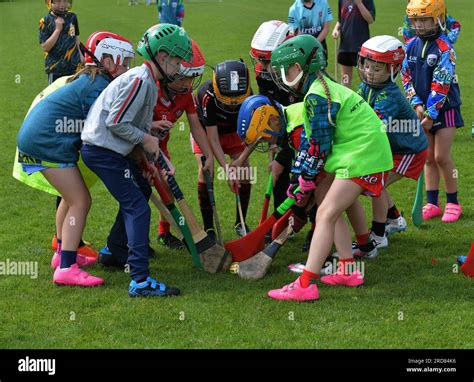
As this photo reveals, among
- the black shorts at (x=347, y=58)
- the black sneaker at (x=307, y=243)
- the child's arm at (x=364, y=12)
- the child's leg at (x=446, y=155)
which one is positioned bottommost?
the black sneaker at (x=307, y=243)

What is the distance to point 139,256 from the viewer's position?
5.05m

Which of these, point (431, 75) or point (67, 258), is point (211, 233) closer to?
point (67, 258)

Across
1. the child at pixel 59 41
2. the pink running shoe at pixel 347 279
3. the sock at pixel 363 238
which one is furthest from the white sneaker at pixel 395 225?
the child at pixel 59 41

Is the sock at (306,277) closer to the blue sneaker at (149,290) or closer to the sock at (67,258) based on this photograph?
the blue sneaker at (149,290)

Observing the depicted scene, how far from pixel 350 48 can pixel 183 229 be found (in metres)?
A: 5.84

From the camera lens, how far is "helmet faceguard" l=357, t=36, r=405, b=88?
5.52m

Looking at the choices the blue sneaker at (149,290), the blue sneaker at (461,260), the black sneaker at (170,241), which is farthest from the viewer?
the black sneaker at (170,241)

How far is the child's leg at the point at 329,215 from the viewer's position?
16.2ft

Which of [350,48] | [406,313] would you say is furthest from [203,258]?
[350,48]

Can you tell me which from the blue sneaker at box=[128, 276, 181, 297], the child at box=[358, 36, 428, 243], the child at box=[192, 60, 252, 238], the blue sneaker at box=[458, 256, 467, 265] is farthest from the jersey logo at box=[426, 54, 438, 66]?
the blue sneaker at box=[128, 276, 181, 297]

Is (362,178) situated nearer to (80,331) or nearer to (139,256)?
(139,256)

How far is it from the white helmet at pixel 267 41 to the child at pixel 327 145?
2.53ft

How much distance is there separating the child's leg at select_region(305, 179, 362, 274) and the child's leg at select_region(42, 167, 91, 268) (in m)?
1.46

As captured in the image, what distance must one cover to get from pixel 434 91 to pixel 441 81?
0.30 ft
